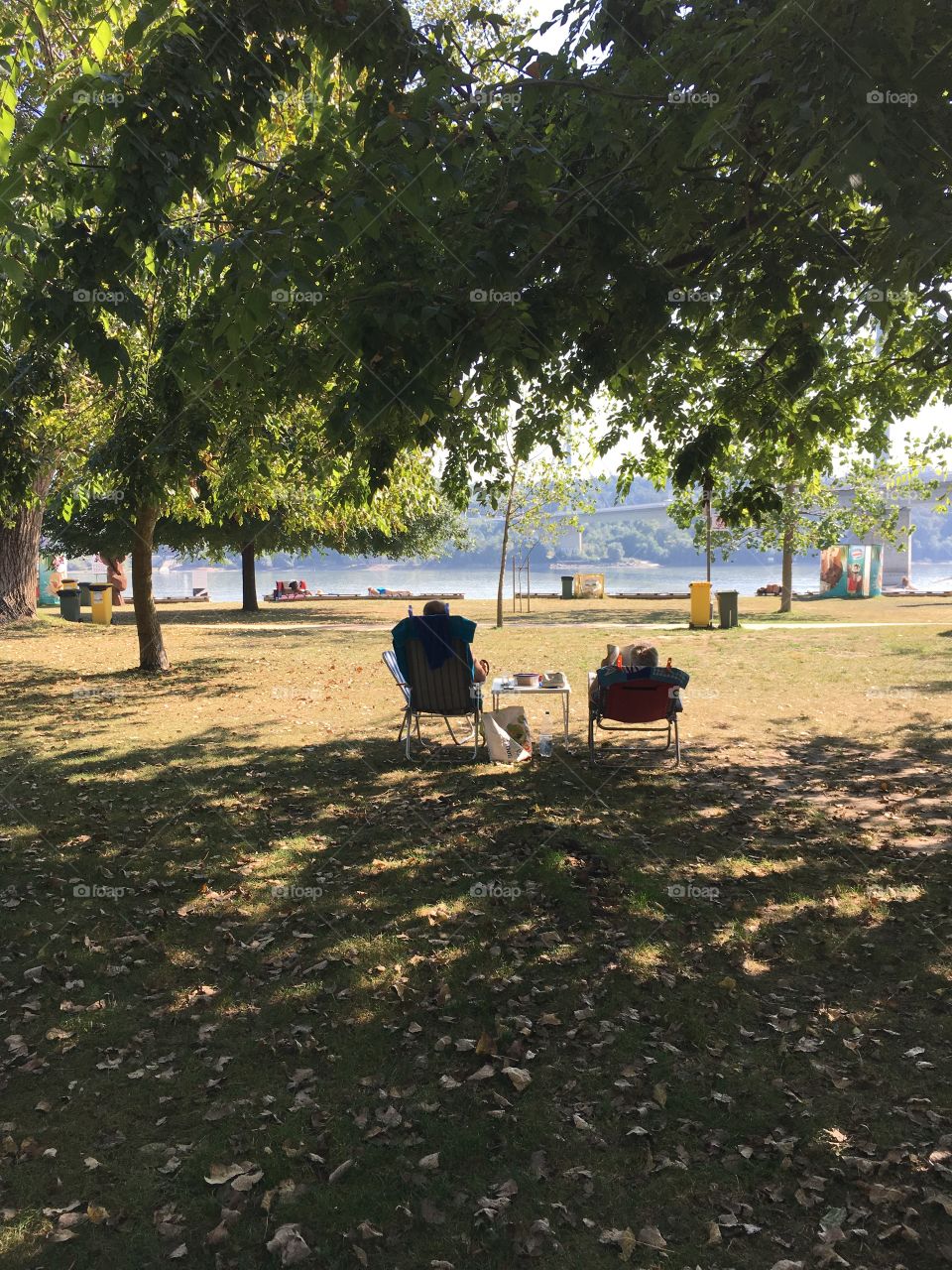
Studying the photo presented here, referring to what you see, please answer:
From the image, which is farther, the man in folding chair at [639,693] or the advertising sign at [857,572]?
the advertising sign at [857,572]

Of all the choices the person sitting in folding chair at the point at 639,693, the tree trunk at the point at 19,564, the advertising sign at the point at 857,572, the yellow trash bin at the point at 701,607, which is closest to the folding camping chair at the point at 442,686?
the person sitting in folding chair at the point at 639,693

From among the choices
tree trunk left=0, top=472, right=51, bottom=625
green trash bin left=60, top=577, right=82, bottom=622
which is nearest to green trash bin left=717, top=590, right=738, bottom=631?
tree trunk left=0, top=472, right=51, bottom=625

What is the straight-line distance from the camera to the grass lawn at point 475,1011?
3025 millimetres

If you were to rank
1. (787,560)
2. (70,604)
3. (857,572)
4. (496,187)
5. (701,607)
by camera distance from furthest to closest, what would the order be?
1. (857,572)
2. (787,560)
3. (70,604)
4. (701,607)
5. (496,187)

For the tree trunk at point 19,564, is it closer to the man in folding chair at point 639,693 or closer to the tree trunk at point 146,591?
the tree trunk at point 146,591

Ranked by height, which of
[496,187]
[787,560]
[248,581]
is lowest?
[248,581]

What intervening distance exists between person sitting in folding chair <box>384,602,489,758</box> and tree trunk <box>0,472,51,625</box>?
52.6ft

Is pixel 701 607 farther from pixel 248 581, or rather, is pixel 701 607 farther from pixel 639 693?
pixel 248 581

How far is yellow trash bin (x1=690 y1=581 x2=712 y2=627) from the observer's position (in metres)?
24.3

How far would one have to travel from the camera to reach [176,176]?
5.28m

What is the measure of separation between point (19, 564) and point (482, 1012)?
71.7 ft

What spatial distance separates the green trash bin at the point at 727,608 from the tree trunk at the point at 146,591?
14214 millimetres

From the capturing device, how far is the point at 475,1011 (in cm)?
431

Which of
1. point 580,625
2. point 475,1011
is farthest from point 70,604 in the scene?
point 475,1011
